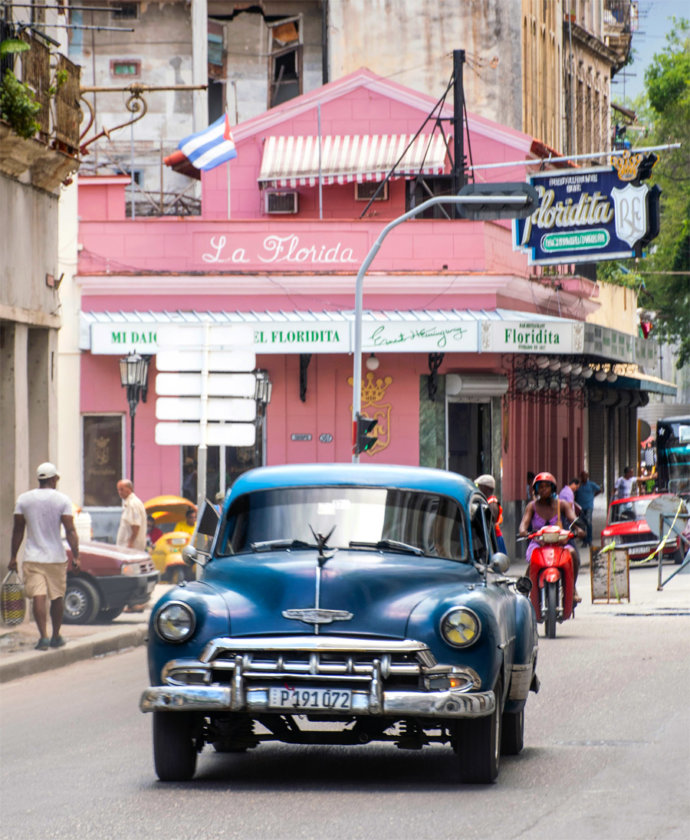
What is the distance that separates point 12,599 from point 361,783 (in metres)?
10.3

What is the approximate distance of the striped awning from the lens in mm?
38938

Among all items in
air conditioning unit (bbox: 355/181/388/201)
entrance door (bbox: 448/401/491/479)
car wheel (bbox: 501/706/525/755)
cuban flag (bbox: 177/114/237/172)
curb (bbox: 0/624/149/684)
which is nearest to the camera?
car wheel (bbox: 501/706/525/755)

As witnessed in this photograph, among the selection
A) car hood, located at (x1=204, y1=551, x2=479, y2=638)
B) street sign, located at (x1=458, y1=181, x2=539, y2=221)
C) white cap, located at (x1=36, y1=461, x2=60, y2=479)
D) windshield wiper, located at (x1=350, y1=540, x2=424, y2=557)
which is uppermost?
street sign, located at (x1=458, y1=181, x2=539, y2=221)

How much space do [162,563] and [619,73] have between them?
1796 inches

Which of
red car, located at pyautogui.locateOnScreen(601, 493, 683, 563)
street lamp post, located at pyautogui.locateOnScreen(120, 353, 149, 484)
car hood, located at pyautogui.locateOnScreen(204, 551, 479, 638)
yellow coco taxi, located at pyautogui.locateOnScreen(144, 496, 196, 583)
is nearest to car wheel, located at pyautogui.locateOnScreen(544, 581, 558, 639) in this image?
yellow coco taxi, located at pyautogui.locateOnScreen(144, 496, 196, 583)

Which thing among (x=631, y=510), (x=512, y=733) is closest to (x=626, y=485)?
(x=631, y=510)

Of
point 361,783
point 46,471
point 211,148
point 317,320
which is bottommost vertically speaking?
point 361,783

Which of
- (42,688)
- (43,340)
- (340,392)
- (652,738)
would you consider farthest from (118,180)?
(652,738)

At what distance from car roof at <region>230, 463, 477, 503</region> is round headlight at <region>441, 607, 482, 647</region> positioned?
4.48 feet

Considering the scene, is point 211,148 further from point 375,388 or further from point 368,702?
point 368,702

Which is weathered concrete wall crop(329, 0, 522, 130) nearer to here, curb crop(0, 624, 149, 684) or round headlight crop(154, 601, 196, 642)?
curb crop(0, 624, 149, 684)

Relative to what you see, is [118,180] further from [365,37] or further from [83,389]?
[365,37]

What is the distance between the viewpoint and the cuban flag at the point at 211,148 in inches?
1410
